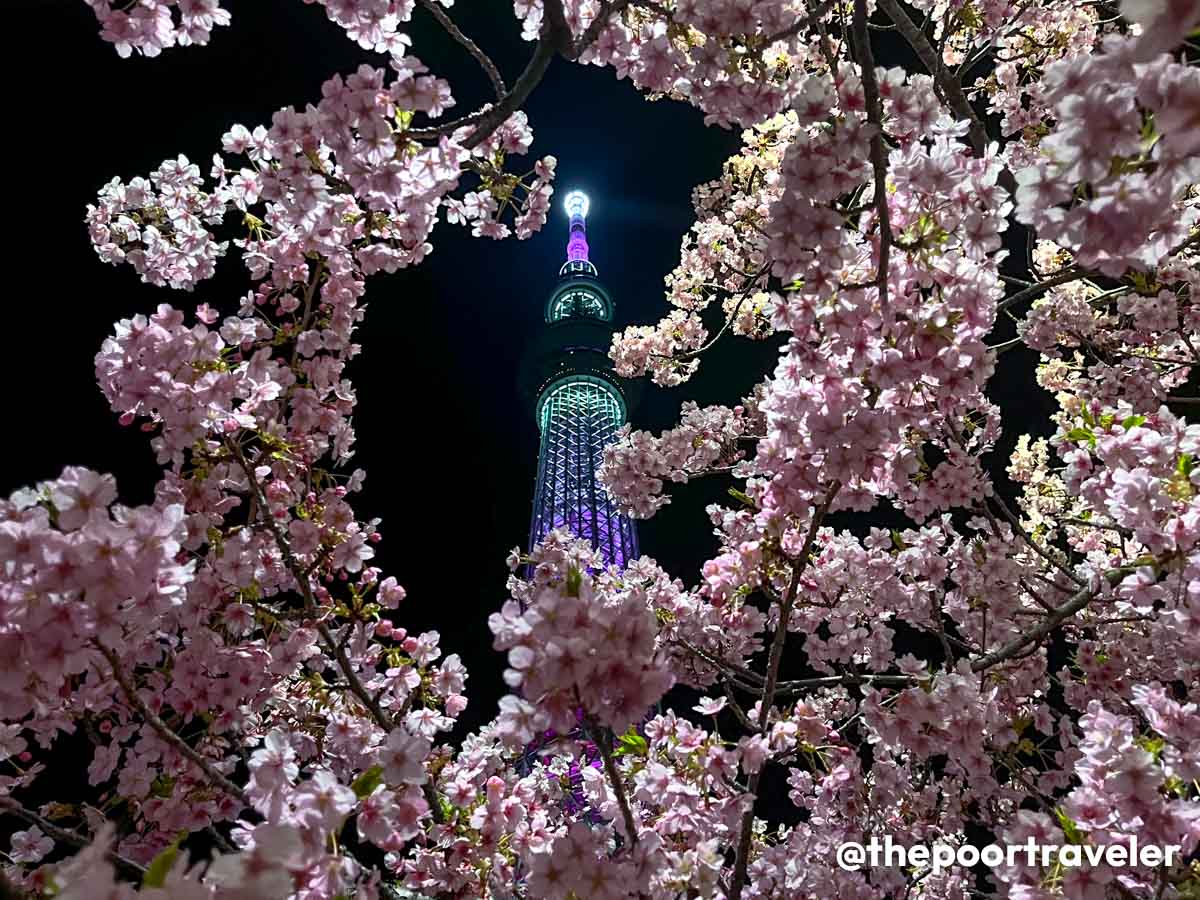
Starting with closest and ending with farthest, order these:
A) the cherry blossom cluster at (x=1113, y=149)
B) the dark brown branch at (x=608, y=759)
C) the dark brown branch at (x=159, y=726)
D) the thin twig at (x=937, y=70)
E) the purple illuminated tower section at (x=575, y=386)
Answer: the cherry blossom cluster at (x=1113, y=149)
the dark brown branch at (x=608, y=759)
the dark brown branch at (x=159, y=726)
the thin twig at (x=937, y=70)
the purple illuminated tower section at (x=575, y=386)

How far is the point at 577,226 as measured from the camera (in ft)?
87.6

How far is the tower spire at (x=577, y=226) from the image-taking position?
25.9 meters

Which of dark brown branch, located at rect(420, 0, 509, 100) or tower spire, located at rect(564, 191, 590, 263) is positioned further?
tower spire, located at rect(564, 191, 590, 263)

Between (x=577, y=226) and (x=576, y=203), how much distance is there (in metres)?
0.90

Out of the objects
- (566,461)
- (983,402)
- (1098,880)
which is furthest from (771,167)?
(566,461)

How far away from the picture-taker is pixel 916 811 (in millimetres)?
4844

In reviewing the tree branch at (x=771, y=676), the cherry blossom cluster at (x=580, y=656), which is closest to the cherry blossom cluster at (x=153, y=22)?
the cherry blossom cluster at (x=580, y=656)

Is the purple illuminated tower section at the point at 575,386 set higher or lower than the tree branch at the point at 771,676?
higher

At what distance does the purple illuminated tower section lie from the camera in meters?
19.9

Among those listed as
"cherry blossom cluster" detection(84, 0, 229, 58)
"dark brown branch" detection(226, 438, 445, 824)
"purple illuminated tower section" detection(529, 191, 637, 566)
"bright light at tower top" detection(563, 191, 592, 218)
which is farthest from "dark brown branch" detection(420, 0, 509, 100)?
"bright light at tower top" detection(563, 191, 592, 218)

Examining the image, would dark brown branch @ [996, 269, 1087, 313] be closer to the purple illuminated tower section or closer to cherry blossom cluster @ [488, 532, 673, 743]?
cherry blossom cluster @ [488, 532, 673, 743]

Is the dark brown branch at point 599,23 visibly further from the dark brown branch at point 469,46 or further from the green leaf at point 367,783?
the green leaf at point 367,783

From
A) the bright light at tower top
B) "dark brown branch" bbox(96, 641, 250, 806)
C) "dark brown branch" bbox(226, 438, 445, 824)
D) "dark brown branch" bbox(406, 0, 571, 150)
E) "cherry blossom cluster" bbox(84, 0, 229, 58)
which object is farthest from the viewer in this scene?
the bright light at tower top

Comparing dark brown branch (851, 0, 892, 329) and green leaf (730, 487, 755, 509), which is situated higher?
dark brown branch (851, 0, 892, 329)
